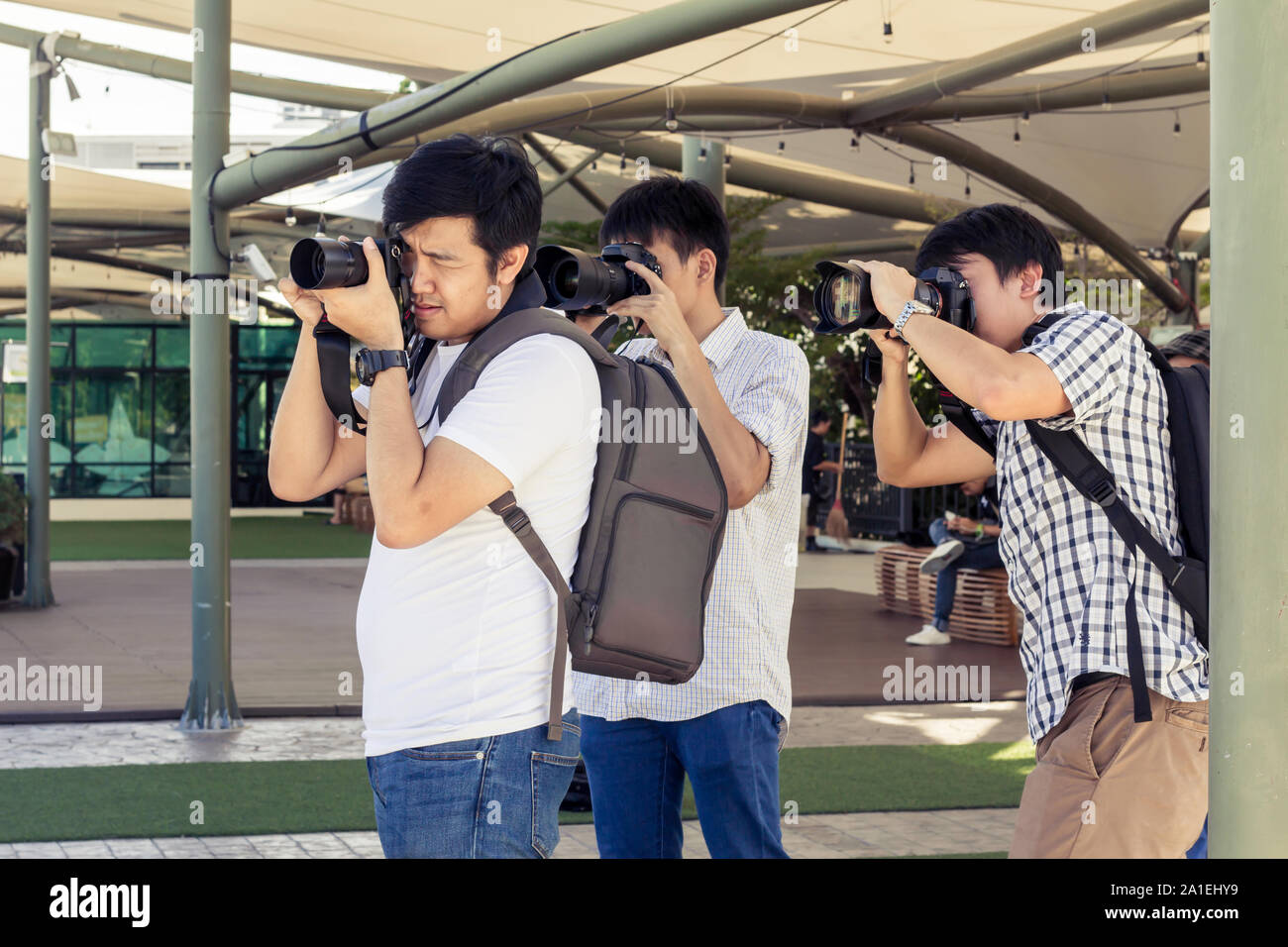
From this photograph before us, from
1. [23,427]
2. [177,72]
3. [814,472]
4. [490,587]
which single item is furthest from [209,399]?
[23,427]

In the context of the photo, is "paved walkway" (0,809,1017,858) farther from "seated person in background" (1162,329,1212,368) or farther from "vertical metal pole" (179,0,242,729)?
"seated person in background" (1162,329,1212,368)

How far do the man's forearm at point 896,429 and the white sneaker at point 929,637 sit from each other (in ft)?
25.6

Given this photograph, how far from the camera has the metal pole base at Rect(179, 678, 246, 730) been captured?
7773mm

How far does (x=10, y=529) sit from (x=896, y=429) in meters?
11.4

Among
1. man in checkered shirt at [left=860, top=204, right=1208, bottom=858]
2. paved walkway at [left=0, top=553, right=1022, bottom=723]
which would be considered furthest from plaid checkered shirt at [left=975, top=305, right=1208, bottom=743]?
paved walkway at [left=0, top=553, right=1022, bottom=723]

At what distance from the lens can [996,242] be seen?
2.84m

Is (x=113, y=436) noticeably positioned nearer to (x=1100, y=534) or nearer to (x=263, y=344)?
(x=263, y=344)

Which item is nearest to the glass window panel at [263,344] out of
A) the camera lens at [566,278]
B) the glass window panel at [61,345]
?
the glass window panel at [61,345]

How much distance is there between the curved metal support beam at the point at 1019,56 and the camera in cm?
916

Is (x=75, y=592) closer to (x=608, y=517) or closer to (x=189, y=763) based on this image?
(x=189, y=763)

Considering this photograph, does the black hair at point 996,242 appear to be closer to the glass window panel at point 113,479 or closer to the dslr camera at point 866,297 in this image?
the dslr camera at point 866,297

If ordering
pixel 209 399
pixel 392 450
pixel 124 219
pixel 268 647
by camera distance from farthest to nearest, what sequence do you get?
1. pixel 124 219
2. pixel 268 647
3. pixel 209 399
4. pixel 392 450
